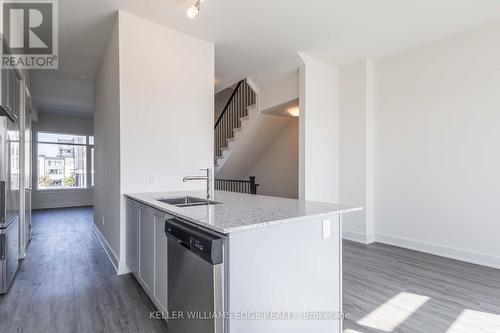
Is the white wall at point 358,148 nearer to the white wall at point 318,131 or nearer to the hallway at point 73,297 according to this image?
the white wall at point 318,131

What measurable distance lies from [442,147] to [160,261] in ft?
13.2

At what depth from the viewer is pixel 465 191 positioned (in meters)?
3.62

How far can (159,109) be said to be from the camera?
3420 mm

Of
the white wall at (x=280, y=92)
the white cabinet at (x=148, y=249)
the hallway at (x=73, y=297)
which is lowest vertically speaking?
the hallway at (x=73, y=297)

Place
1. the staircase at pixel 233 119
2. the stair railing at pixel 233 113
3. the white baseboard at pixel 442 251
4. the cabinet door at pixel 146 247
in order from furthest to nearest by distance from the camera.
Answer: the stair railing at pixel 233 113
the staircase at pixel 233 119
the white baseboard at pixel 442 251
the cabinet door at pixel 146 247

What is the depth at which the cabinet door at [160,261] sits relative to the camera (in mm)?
2076

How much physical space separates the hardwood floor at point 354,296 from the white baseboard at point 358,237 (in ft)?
1.65

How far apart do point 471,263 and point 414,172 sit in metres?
1.39

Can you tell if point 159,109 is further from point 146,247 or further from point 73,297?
point 73,297

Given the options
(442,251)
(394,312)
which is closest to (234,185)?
(442,251)

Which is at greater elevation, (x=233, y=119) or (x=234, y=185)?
(x=233, y=119)

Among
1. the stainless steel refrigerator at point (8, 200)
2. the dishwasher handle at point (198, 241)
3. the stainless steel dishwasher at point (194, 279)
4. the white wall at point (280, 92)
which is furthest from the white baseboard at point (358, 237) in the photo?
the stainless steel refrigerator at point (8, 200)

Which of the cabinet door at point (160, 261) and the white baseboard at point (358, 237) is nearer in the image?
the cabinet door at point (160, 261)

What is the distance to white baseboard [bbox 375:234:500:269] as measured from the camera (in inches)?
134
